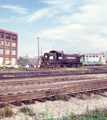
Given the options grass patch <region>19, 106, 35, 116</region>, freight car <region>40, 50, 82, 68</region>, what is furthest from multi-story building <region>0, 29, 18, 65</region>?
grass patch <region>19, 106, 35, 116</region>

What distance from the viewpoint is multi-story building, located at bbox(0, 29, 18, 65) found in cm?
5842

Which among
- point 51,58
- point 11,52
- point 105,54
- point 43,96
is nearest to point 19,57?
point 11,52

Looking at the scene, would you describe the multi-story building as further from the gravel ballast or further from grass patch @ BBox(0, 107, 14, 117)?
grass patch @ BBox(0, 107, 14, 117)

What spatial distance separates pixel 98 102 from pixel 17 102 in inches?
135

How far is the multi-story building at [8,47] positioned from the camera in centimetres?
5842

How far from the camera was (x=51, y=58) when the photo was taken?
93.0ft

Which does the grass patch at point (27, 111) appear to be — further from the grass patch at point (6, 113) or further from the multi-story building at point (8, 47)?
the multi-story building at point (8, 47)

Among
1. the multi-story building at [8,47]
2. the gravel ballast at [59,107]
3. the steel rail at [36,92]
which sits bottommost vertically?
the gravel ballast at [59,107]

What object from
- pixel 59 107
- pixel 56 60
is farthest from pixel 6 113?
pixel 56 60

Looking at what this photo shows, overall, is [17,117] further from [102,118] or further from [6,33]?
[6,33]

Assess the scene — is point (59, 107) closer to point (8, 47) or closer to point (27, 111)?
point (27, 111)

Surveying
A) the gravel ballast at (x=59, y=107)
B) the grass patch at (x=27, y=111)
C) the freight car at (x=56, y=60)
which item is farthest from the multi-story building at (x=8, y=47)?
the grass patch at (x=27, y=111)

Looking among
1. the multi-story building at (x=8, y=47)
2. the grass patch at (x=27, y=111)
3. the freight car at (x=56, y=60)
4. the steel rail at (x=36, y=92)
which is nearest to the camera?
the grass patch at (x=27, y=111)

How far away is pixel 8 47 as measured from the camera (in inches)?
2398
